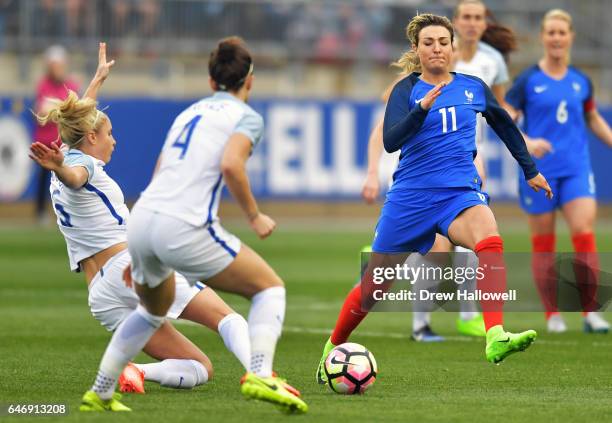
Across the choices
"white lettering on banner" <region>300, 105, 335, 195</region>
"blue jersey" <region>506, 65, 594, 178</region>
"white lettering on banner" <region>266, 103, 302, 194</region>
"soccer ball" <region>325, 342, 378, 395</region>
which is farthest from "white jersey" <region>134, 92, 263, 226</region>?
"white lettering on banner" <region>300, 105, 335, 195</region>

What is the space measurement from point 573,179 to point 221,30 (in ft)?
52.6

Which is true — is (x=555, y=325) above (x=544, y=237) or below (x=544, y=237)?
below

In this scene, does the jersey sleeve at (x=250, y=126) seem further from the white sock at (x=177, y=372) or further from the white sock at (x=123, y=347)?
the white sock at (x=177, y=372)

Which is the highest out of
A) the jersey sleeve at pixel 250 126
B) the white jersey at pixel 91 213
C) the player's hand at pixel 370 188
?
the jersey sleeve at pixel 250 126

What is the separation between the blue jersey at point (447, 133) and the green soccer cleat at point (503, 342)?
1.03 metres

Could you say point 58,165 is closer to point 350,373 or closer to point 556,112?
point 350,373

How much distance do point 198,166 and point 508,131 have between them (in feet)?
8.70

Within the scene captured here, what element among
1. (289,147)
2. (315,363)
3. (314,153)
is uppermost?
(289,147)

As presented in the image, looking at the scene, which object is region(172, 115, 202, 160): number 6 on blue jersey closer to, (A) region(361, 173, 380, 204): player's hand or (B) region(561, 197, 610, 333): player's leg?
(A) region(361, 173, 380, 204): player's hand

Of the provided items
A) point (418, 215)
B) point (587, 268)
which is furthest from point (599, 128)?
point (418, 215)

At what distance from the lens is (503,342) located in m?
7.47

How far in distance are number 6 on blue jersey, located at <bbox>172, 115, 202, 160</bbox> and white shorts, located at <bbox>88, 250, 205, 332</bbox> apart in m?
1.30

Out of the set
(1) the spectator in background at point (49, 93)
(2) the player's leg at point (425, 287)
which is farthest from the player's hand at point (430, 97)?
(1) the spectator in background at point (49, 93)

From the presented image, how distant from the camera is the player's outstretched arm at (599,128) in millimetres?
11602
